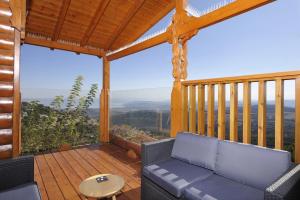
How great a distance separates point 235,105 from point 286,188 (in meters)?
1.22

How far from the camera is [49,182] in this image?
2.80 meters

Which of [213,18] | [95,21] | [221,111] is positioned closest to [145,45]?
[95,21]

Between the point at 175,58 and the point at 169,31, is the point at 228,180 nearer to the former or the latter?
the point at 175,58

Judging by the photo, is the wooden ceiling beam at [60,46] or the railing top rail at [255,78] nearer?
the railing top rail at [255,78]

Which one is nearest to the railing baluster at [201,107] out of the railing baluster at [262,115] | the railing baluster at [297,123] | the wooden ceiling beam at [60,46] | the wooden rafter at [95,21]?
the railing baluster at [262,115]

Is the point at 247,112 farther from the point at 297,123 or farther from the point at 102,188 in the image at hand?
the point at 102,188

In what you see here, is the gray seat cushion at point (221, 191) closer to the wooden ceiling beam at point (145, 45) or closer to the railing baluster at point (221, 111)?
the railing baluster at point (221, 111)

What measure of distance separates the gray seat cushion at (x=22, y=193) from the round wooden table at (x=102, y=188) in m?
0.40

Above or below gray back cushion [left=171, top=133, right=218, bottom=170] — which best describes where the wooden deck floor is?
below

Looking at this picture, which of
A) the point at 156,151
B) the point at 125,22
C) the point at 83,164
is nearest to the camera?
the point at 156,151

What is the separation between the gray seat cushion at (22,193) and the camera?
1.44m

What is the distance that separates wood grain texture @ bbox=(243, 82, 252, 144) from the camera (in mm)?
2035

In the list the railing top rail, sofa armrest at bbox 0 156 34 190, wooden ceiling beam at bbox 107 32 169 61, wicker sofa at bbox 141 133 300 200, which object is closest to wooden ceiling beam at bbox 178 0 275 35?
wooden ceiling beam at bbox 107 32 169 61

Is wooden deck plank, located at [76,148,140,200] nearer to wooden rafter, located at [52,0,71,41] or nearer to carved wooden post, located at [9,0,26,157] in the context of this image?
carved wooden post, located at [9,0,26,157]
